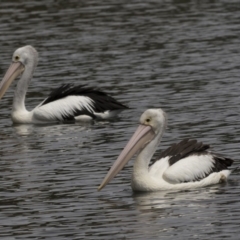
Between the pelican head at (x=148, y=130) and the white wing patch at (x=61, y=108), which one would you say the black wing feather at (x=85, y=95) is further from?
the pelican head at (x=148, y=130)

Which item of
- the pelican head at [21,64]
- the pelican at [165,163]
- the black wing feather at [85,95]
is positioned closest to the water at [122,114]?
the pelican at [165,163]

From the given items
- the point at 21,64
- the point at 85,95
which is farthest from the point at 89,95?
the point at 21,64

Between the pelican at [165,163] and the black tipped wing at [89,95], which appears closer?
the pelican at [165,163]

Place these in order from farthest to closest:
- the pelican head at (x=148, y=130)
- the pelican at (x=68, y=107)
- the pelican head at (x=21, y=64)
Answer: the pelican head at (x=21, y=64) → the pelican at (x=68, y=107) → the pelican head at (x=148, y=130)

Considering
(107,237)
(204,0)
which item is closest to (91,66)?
(204,0)

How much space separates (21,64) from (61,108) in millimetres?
1417

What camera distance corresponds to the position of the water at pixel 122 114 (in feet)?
31.4

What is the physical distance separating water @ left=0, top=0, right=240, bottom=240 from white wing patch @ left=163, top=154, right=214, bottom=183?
17 cm

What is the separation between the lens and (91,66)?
64.2 feet

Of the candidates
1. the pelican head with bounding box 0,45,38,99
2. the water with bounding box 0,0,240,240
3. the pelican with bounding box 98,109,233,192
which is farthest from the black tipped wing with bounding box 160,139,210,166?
the pelican head with bounding box 0,45,38,99

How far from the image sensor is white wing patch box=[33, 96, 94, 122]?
15.7 meters

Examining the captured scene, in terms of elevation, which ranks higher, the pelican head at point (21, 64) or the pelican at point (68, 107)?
the pelican head at point (21, 64)

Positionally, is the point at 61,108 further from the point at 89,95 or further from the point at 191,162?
the point at 191,162

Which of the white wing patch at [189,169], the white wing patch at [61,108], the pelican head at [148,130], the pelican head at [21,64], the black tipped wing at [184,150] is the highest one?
the pelican head at [21,64]
